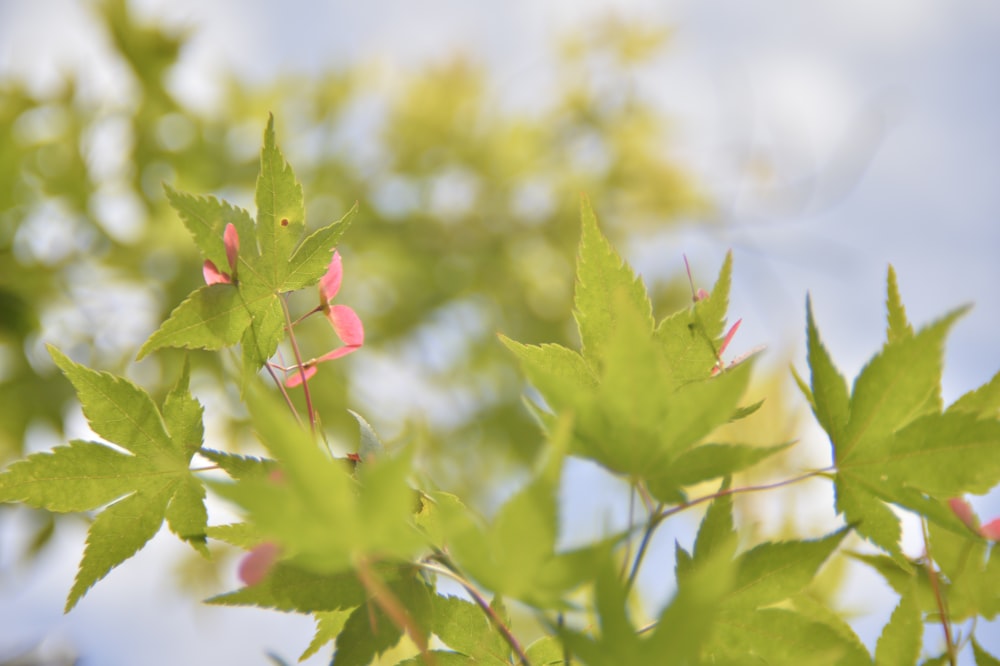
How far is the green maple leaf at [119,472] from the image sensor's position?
0.34 m

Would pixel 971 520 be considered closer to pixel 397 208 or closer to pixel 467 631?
pixel 467 631

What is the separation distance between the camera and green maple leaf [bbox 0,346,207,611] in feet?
1.13

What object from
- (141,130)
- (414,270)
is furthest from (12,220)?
(414,270)

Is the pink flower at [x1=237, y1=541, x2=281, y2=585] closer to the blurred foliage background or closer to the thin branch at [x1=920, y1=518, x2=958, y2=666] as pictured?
the thin branch at [x1=920, y1=518, x2=958, y2=666]

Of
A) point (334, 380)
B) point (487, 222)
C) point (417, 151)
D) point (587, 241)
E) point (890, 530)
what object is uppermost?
point (587, 241)

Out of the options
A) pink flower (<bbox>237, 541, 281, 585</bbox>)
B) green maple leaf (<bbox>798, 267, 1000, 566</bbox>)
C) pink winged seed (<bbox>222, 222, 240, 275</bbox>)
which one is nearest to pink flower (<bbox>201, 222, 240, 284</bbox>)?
pink winged seed (<bbox>222, 222, 240, 275</bbox>)

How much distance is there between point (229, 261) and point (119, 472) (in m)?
0.11

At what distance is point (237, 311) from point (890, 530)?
298mm

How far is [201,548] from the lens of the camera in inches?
14.0

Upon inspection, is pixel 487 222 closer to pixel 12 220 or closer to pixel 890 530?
pixel 12 220

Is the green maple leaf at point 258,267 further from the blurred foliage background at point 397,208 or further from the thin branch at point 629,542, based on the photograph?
the blurred foliage background at point 397,208

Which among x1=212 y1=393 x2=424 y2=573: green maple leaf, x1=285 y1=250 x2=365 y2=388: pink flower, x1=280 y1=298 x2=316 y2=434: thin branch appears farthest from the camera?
x1=285 y1=250 x2=365 y2=388: pink flower

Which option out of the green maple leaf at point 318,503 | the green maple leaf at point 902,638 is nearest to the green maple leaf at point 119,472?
the green maple leaf at point 318,503

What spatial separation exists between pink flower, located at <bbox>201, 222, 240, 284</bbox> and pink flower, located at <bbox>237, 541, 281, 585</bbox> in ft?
0.45
